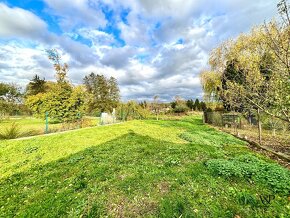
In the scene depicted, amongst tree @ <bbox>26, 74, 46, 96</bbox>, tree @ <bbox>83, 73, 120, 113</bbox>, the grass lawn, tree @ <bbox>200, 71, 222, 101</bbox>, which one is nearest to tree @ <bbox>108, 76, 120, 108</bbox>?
tree @ <bbox>83, 73, 120, 113</bbox>

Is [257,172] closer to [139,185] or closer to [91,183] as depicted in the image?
[139,185]

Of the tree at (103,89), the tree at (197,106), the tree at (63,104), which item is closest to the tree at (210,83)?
the tree at (63,104)

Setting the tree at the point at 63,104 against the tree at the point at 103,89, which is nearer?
the tree at the point at 63,104

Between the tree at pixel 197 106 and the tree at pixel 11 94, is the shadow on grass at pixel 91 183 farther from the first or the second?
the tree at pixel 197 106

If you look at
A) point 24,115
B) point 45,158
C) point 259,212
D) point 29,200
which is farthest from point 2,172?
point 24,115

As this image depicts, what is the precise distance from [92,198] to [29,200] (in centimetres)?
139

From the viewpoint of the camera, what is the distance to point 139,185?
4668 millimetres

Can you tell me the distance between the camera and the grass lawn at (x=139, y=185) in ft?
12.4

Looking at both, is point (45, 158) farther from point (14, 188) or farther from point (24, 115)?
point (24, 115)

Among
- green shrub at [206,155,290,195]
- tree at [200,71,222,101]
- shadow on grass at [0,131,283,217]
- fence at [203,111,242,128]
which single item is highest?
tree at [200,71,222,101]

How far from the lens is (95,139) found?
9477 millimetres

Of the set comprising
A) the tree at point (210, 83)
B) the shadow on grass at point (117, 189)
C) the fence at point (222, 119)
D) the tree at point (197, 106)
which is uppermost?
the tree at point (210, 83)

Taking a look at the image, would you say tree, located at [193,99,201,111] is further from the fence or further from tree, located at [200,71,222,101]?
the fence

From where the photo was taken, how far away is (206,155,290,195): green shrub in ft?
15.2
